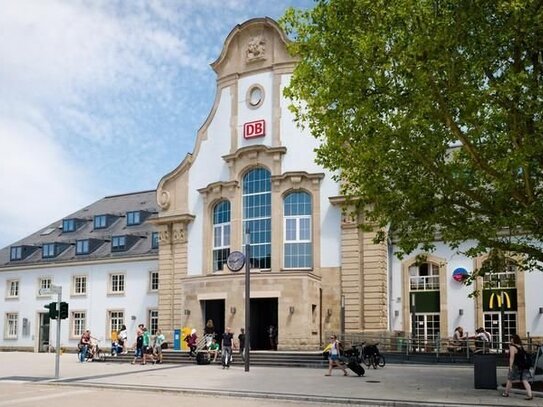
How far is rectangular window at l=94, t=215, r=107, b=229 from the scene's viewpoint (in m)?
53.6

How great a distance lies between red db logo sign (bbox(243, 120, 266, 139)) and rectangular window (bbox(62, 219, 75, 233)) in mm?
20553

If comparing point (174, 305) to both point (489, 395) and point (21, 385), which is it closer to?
point (21, 385)

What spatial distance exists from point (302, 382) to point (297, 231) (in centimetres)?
1720

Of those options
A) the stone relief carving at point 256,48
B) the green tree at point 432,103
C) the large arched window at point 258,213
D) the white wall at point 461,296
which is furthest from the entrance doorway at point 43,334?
the green tree at point 432,103

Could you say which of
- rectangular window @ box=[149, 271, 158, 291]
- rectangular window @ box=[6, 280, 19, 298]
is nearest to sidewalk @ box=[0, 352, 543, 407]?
rectangular window @ box=[149, 271, 158, 291]

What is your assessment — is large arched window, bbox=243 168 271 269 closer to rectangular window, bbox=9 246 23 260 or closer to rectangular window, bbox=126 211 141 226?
rectangular window, bbox=126 211 141 226

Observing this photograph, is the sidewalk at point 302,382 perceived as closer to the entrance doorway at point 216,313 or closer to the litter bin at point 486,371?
the litter bin at point 486,371

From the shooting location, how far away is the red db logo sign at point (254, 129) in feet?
132

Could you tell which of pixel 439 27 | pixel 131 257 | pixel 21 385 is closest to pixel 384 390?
pixel 439 27

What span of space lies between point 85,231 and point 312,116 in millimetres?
36791

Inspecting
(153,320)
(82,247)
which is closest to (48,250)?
(82,247)

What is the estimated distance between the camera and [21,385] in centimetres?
2217

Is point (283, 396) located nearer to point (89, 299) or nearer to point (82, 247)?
point (89, 299)

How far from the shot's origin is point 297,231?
38875mm
